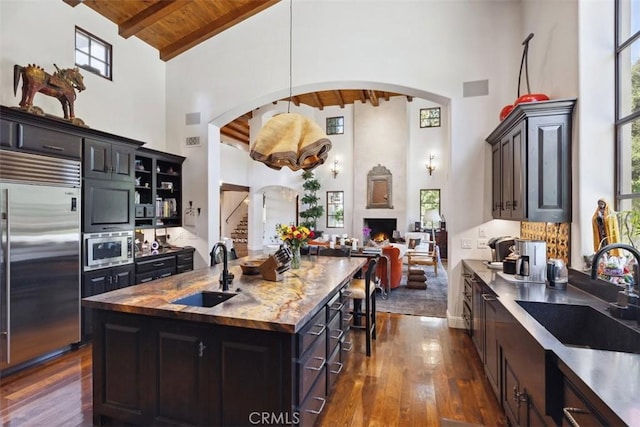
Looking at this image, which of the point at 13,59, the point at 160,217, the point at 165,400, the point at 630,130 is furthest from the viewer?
the point at 160,217

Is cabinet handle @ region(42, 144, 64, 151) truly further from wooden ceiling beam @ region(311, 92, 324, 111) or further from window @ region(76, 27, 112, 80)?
wooden ceiling beam @ region(311, 92, 324, 111)

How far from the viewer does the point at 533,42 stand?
3.69 m

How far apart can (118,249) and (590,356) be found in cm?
458

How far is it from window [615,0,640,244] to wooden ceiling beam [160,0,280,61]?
14.5 feet

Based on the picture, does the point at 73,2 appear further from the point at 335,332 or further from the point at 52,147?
the point at 335,332

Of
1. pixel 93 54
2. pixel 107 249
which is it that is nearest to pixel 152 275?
pixel 107 249

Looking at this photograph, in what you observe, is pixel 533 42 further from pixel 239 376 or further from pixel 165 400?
pixel 165 400

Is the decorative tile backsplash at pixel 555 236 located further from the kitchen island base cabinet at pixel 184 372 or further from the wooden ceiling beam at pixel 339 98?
the wooden ceiling beam at pixel 339 98

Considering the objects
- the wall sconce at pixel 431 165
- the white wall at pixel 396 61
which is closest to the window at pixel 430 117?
the wall sconce at pixel 431 165

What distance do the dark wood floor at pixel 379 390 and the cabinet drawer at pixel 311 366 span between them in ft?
1.53

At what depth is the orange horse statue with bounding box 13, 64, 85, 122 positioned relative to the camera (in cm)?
321

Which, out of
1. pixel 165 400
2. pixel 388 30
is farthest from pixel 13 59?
pixel 388 30

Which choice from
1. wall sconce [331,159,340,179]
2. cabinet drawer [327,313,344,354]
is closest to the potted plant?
wall sconce [331,159,340,179]

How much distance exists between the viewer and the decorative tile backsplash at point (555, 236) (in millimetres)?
2883
